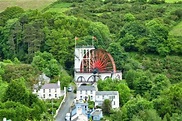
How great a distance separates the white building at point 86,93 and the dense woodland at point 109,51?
2.18 metres

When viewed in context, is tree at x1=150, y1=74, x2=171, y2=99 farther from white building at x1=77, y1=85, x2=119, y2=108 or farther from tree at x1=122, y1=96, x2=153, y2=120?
tree at x1=122, y1=96, x2=153, y2=120

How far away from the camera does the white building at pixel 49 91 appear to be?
72.6m

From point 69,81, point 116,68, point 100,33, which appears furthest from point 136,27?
point 69,81

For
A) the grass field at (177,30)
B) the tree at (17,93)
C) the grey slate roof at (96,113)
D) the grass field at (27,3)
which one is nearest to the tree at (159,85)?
the grey slate roof at (96,113)

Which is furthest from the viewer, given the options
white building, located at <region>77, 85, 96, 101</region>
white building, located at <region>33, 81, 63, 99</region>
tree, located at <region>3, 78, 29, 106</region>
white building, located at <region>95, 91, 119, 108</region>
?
white building, located at <region>33, 81, 63, 99</region>

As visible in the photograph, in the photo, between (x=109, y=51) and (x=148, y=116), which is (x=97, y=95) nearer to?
(x=148, y=116)

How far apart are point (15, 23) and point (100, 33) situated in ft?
36.3

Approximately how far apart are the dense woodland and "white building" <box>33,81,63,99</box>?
68.1 inches

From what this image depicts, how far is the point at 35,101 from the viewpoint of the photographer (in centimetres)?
6688

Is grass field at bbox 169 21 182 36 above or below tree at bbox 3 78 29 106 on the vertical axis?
below

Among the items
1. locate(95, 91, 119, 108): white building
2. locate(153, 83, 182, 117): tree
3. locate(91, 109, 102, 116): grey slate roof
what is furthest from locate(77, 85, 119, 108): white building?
locate(153, 83, 182, 117): tree

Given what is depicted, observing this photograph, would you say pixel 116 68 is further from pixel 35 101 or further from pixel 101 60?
pixel 35 101

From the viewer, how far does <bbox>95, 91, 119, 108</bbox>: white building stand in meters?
71.5

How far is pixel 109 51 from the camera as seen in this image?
83.6 meters
